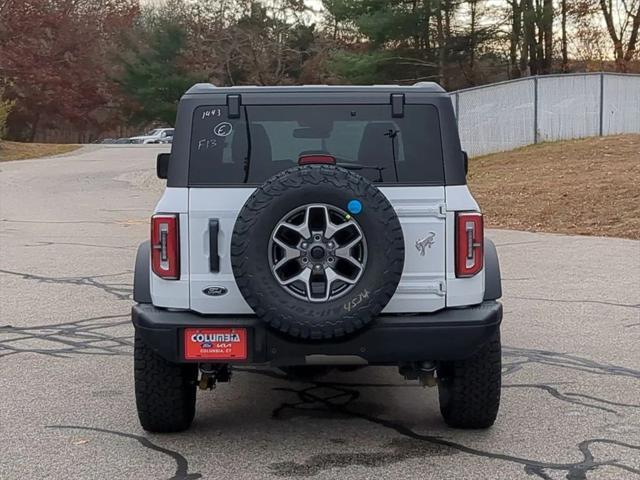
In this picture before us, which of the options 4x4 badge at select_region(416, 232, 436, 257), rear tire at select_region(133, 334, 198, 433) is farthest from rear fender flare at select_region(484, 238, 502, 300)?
rear tire at select_region(133, 334, 198, 433)

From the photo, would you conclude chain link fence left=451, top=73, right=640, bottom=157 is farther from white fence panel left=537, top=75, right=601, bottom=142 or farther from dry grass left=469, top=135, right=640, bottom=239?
dry grass left=469, top=135, right=640, bottom=239

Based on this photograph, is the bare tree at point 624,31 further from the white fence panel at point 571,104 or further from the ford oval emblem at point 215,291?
the ford oval emblem at point 215,291

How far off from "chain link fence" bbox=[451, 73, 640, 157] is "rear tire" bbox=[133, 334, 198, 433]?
67.7 ft

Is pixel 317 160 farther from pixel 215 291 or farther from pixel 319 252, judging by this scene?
pixel 215 291

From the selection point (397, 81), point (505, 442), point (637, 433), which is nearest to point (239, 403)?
point (505, 442)

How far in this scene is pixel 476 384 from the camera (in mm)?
4805

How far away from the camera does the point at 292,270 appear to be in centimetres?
432

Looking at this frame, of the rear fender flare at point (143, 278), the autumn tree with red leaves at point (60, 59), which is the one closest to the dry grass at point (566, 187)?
the rear fender flare at point (143, 278)

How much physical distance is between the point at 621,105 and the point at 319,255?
21.2 metres

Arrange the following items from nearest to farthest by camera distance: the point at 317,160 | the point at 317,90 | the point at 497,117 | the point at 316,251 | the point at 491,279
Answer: the point at 316,251, the point at 317,160, the point at 317,90, the point at 491,279, the point at 497,117

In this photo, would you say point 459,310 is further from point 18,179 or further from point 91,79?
point 91,79

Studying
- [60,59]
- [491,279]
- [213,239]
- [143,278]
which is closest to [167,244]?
[213,239]

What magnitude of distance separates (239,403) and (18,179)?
22.4 metres

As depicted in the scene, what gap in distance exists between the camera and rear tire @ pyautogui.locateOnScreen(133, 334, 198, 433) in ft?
15.6
